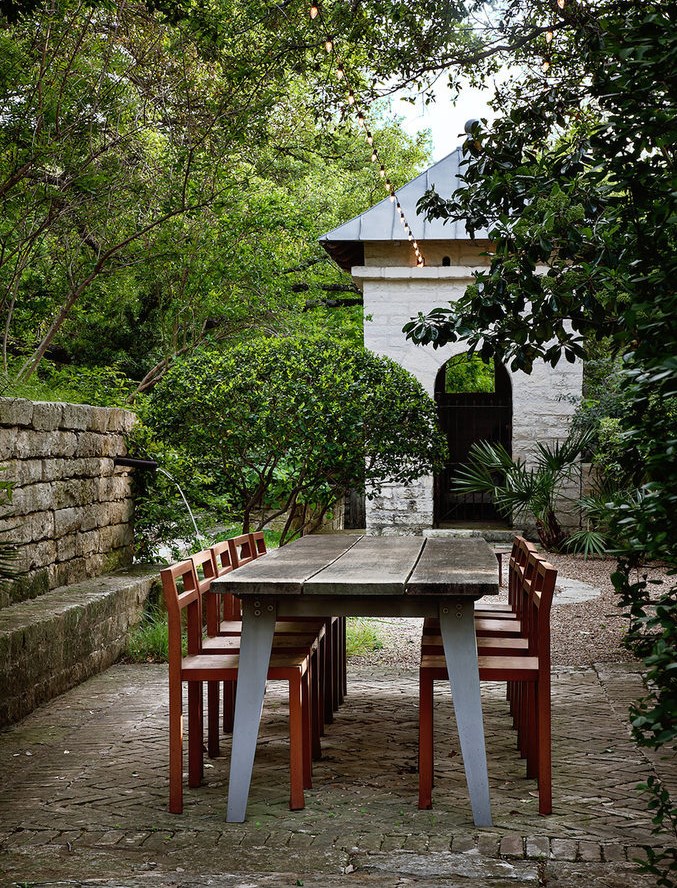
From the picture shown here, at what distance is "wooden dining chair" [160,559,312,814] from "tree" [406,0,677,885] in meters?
1.33

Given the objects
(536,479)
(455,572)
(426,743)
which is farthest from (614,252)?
(536,479)

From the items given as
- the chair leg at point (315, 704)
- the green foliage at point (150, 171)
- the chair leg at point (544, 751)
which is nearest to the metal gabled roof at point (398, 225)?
the green foliage at point (150, 171)

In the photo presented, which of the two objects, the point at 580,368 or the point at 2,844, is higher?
the point at 580,368

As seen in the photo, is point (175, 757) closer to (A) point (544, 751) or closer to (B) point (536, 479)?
(A) point (544, 751)

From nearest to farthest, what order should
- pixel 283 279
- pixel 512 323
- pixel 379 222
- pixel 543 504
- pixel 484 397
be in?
pixel 512 323 → pixel 543 504 → pixel 379 222 → pixel 283 279 → pixel 484 397

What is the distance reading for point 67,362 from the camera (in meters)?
16.2

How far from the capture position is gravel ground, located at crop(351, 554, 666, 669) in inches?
274

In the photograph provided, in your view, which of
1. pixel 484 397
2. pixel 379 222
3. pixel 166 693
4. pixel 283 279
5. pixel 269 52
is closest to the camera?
pixel 166 693

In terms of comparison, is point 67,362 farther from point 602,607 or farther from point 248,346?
point 602,607

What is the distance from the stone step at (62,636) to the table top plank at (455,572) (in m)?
2.12

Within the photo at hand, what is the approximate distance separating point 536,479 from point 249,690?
30.8ft

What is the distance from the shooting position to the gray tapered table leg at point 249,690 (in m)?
3.74

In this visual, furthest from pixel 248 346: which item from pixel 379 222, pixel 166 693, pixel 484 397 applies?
pixel 484 397

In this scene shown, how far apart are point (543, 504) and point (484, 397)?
3.48 meters
